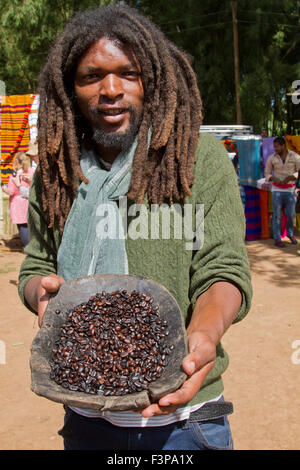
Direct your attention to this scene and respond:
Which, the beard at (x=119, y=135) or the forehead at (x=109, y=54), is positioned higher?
the forehead at (x=109, y=54)

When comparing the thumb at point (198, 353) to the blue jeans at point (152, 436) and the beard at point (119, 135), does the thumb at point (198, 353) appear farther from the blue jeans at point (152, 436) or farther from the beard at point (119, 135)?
the beard at point (119, 135)

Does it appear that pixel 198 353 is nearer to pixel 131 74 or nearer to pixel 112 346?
pixel 112 346

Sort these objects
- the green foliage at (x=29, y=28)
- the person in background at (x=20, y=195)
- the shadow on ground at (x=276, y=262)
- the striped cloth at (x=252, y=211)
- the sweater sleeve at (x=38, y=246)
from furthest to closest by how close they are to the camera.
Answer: the green foliage at (x=29, y=28), the striped cloth at (x=252, y=211), the person in background at (x=20, y=195), the shadow on ground at (x=276, y=262), the sweater sleeve at (x=38, y=246)

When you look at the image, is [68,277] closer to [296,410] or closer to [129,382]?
[129,382]

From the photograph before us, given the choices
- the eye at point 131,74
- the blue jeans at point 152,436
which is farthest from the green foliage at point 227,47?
the blue jeans at point 152,436

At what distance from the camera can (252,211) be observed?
10.2 m

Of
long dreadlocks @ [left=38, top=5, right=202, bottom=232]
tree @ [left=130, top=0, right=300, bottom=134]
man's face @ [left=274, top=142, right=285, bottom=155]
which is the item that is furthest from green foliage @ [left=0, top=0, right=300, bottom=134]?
long dreadlocks @ [left=38, top=5, right=202, bottom=232]

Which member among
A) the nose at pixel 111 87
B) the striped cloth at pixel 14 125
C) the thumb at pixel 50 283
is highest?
the striped cloth at pixel 14 125

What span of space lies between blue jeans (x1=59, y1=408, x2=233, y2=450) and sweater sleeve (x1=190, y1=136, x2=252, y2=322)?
39 cm

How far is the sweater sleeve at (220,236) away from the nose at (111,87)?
38 centimetres

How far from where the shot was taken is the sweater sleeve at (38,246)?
1918mm

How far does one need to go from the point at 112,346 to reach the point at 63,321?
0.67 feet

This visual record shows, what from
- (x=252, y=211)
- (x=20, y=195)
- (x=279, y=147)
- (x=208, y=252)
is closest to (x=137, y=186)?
(x=208, y=252)

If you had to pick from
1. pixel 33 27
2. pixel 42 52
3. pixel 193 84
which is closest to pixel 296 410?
pixel 193 84
